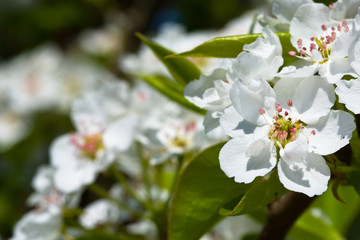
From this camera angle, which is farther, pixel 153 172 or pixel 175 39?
pixel 175 39

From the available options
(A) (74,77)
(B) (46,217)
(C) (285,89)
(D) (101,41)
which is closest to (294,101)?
(C) (285,89)

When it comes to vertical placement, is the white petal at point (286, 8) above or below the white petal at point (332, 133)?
above

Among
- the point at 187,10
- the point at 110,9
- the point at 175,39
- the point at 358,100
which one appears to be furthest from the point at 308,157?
the point at 187,10

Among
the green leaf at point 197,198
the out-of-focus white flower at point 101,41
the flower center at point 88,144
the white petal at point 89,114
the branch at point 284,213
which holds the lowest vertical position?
the out-of-focus white flower at point 101,41

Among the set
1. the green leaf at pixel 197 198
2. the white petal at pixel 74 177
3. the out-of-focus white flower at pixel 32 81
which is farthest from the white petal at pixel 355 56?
the out-of-focus white flower at pixel 32 81

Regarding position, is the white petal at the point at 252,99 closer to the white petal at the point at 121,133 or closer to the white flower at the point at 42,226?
the white petal at the point at 121,133

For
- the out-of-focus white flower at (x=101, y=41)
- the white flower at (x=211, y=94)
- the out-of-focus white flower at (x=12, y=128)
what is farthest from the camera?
the out-of-focus white flower at (x=101, y=41)

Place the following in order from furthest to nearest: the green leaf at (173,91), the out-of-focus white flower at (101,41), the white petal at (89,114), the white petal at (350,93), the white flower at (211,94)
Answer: the out-of-focus white flower at (101,41), the white petal at (89,114), the green leaf at (173,91), the white flower at (211,94), the white petal at (350,93)

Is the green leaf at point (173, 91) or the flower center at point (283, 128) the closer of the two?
the flower center at point (283, 128)

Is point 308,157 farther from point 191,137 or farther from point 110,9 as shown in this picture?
point 110,9
